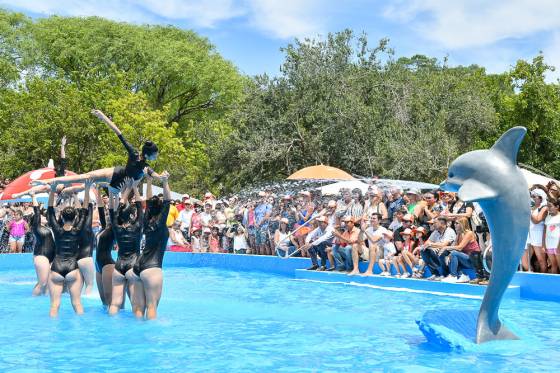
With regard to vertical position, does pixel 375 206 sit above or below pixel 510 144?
below

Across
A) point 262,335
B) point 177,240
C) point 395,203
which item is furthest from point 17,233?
point 262,335

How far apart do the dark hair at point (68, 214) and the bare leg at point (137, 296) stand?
1437mm

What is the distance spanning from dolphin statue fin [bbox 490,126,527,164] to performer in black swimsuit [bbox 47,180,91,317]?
5.78 metres

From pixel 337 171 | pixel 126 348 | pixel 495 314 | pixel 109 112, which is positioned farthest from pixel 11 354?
pixel 109 112

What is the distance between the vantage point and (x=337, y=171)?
2133 cm

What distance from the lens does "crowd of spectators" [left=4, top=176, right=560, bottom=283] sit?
1259 cm

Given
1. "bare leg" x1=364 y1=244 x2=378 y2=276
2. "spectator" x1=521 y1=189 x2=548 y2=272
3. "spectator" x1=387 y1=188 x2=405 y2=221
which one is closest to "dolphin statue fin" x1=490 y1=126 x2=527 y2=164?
"spectator" x1=521 y1=189 x2=548 y2=272

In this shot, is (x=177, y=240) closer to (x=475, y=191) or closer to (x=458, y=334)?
(x=458, y=334)

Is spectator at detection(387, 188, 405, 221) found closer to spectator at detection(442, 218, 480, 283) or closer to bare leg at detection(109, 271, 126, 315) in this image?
spectator at detection(442, 218, 480, 283)

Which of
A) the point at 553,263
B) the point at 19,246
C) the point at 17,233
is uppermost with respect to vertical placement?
the point at 17,233

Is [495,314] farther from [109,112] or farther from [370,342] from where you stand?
[109,112]

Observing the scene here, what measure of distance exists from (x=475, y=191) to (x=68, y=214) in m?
6.04

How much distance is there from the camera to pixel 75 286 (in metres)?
10.2

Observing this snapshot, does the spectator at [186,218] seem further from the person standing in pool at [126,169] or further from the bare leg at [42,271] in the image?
the person standing in pool at [126,169]
